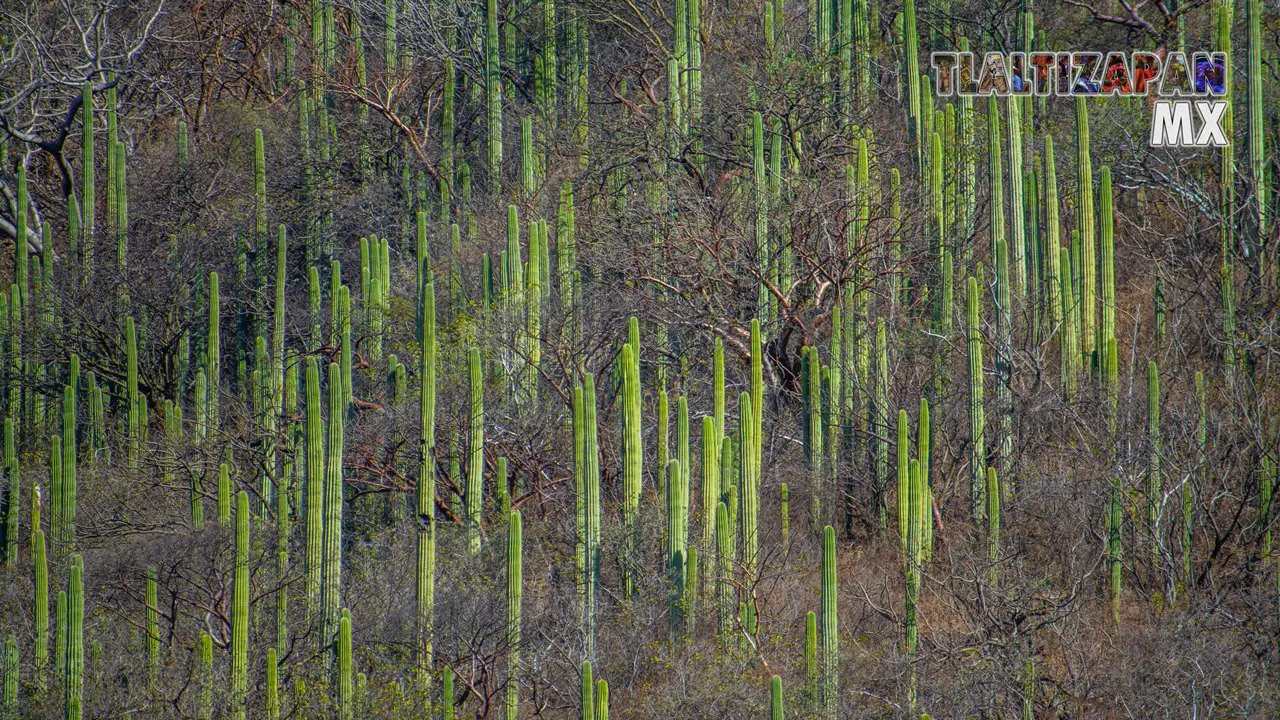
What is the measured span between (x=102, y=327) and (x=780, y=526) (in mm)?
7888

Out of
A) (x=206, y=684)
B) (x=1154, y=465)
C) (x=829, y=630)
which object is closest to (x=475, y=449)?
(x=206, y=684)

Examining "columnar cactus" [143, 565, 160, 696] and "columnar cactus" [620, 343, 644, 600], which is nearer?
"columnar cactus" [143, 565, 160, 696]

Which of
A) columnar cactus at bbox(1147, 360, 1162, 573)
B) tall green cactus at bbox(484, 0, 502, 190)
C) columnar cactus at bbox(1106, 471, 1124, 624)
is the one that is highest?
tall green cactus at bbox(484, 0, 502, 190)

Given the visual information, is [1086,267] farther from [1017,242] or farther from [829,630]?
[829,630]

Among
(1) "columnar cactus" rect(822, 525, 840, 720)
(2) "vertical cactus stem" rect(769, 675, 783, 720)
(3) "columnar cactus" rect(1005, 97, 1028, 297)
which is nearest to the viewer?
(2) "vertical cactus stem" rect(769, 675, 783, 720)

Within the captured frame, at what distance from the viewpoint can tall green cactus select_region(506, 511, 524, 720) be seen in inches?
487

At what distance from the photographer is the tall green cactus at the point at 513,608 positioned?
12.4 metres

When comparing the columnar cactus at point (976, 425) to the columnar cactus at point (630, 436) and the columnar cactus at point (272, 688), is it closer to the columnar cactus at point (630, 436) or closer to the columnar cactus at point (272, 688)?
the columnar cactus at point (630, 436)

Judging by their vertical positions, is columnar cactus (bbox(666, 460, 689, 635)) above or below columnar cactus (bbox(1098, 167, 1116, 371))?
below

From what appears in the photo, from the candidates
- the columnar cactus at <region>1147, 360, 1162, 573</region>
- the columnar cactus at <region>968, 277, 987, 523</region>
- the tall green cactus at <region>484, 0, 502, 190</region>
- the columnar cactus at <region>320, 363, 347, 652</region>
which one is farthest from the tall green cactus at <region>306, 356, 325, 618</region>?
the tall green cactus at <region>484, 0, 502, 190</region>

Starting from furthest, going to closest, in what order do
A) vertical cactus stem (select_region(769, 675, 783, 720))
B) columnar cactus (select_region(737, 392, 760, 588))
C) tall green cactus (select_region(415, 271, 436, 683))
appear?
columnar cactus (select_region(737, 392, 760, 588)) < tall green cactus (select_region(415, 271, 436, 683)) < vertical cactus stem (select_region(769, 675, 783, 720))

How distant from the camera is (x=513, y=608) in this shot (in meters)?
12.6

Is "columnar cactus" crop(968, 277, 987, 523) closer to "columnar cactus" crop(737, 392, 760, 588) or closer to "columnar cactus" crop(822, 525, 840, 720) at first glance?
"columnar cactus" crop(737, 392, 760, 588)

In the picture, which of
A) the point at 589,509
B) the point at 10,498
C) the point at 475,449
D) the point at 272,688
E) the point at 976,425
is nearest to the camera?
the point at 272,688
